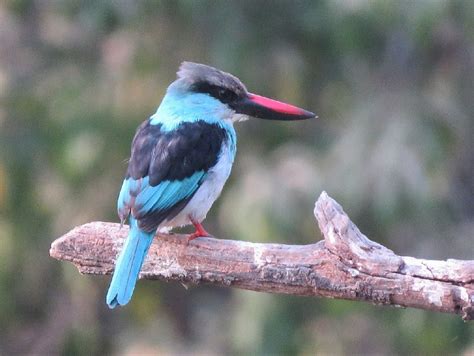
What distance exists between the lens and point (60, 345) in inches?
362

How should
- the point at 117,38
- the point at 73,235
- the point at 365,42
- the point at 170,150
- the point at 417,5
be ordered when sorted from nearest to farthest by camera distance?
the point at 73,235 < the point at 170,150 < the point at 417,5 < the point at 365,42 < the point at 117,38

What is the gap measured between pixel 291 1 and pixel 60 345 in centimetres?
313

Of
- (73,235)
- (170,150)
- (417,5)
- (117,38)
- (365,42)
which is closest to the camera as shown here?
(73,235)

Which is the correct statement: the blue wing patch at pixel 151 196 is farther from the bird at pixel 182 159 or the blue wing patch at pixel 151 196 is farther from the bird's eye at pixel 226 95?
the bird's eye at pixel 226 95

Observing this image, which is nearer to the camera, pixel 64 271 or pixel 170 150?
pixel 170 150

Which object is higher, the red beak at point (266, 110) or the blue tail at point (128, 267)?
the red beak at point (266, 110)

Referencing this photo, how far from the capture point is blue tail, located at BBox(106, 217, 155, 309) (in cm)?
442

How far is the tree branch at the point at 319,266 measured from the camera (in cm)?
397

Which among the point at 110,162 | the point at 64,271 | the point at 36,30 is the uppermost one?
the point at 36,30

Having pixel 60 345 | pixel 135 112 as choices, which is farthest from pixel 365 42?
pixel 60 345

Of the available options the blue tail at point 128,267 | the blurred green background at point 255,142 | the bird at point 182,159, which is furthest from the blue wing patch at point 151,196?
the blurred green background at point 255,142

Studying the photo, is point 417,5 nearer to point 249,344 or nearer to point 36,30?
point 249,344

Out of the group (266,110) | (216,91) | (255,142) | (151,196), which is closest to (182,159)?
(151,196)

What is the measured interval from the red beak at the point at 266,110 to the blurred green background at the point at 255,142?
2005 millimetres
